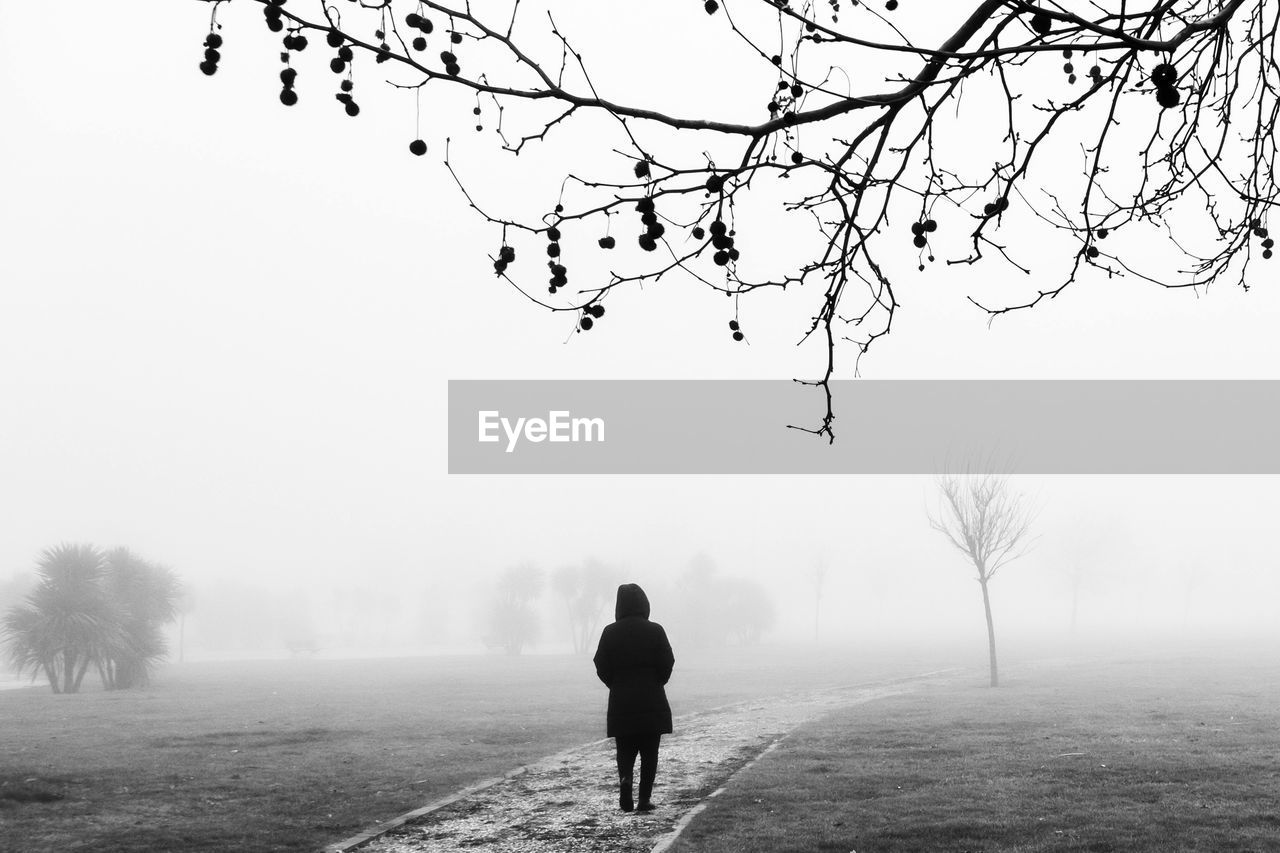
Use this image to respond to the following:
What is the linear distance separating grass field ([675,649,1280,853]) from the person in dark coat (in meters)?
0.94

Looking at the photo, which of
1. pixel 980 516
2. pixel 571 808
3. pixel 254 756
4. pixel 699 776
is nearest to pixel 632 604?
pixel 571 808

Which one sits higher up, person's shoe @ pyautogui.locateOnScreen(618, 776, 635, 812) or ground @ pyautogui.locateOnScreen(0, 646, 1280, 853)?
person's shoe @ pyautogui.locateOnScreen(618, 776, 635, 812)

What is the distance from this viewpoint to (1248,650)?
55719mm

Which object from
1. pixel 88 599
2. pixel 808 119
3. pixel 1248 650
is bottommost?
pixel 1248 650

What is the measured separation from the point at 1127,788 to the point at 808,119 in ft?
32.8

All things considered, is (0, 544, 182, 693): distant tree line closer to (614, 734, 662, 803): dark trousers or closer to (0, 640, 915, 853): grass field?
(0, 640, 915, 853): grass field

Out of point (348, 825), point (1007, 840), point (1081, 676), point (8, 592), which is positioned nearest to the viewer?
point (1007, 840)

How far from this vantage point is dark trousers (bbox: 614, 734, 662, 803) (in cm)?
980

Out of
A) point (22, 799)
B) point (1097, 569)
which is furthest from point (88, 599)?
point (1097, 569)

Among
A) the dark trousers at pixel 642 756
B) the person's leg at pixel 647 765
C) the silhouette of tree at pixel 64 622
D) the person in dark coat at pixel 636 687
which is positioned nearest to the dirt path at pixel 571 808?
the person's leg at pixel 647 765

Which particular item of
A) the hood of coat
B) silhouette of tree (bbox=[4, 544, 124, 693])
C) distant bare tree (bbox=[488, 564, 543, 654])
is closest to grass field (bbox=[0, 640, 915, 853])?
the hood of coat

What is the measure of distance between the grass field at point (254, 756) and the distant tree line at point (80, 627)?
445cm

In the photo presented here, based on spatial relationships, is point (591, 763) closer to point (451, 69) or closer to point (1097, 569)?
point (451, 69)

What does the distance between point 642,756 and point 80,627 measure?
3891 cm
